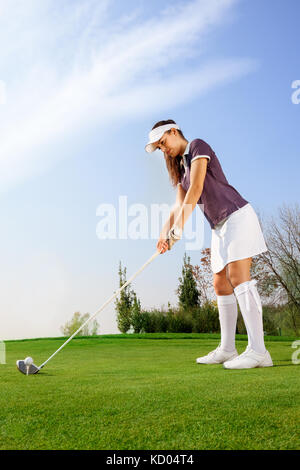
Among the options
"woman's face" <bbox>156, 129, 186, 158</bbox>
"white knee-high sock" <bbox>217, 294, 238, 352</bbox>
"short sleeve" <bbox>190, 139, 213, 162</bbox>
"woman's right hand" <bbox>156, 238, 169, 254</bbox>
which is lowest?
"white knee-high sock" <bbox>217, 294, 238, 352</bbox>

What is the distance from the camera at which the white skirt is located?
4414mm

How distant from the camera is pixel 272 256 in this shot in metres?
21.2

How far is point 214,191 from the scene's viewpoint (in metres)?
4.56

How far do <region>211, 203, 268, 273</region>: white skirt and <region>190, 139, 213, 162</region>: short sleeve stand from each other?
0.63 metres

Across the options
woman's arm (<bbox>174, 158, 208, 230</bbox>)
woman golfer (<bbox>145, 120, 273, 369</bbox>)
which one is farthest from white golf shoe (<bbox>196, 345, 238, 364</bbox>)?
woman's arm (<bbox>174, 158, 208, 230</bbox>)

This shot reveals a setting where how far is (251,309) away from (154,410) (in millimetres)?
1884

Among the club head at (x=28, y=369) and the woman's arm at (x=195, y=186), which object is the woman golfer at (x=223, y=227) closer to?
the woman's arm at (x=195, y=186)

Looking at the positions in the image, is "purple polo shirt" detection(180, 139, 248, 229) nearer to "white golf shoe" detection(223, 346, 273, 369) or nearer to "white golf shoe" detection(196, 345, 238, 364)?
"white golf shoe" detection(223, 346, 273, 369)

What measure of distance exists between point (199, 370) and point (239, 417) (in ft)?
6.53

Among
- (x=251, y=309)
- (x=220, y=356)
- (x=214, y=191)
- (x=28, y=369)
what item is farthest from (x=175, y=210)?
(x=28, y=369)

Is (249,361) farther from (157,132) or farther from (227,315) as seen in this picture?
(157,132)

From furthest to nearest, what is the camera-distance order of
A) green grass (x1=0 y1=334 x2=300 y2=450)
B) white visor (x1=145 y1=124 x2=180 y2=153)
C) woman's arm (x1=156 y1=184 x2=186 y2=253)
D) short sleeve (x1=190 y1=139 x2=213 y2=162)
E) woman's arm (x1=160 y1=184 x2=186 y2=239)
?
woman's arm (x1=160 y1=184 x2=186 y2=239) → woman's arm (x1=156 y1=184 x2=186 y2=253) → white visor (x1=145 y1=124 x2=180 y2=153) → short sleeve (x1=190 y1=139 x2=213 y2=162) → green grass (x1=0 y1=334 x2=300 y2=450)
